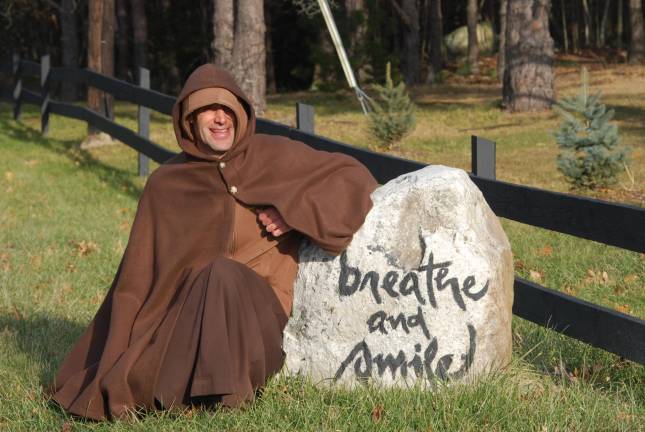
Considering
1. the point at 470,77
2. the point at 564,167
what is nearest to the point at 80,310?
the point at 564,167

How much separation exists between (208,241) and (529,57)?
48.4 feet

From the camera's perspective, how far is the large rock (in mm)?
4641

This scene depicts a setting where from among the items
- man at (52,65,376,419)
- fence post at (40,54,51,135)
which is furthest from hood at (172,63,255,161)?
fence post at (40,54,51,135)

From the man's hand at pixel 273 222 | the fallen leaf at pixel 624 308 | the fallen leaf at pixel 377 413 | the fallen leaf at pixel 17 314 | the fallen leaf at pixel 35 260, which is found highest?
the man's hand at pixel 273 222

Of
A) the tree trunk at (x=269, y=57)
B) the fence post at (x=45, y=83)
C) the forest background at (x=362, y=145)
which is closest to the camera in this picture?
the forest background at (x=362, y=145)

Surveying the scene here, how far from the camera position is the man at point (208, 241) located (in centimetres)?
470

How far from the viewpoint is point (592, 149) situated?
36.2 ft

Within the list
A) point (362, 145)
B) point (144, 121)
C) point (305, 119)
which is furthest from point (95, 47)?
point (305, 119)

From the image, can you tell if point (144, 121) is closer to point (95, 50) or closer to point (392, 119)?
point (392, 119)

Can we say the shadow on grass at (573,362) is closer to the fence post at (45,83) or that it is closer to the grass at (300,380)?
the grass at (300,380)

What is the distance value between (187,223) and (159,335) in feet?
1.83

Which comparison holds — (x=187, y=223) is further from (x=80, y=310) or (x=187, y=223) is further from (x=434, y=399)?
(x=80, y=310)

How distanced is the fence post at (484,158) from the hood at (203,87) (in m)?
1.37

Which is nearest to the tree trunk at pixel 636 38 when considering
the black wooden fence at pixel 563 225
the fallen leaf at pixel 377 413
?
the black wooden fence at pixel 563 225
